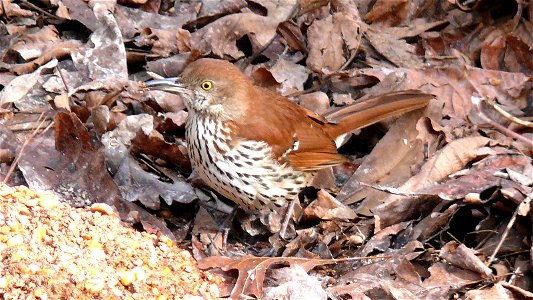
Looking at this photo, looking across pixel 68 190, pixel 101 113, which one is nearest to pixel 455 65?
pixel 101 113

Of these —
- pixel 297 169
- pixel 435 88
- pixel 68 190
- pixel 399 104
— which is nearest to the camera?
pixel 68 190

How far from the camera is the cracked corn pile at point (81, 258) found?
11.8 ft

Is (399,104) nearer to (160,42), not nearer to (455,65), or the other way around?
(455,65)

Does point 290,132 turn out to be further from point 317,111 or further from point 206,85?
point 317,111

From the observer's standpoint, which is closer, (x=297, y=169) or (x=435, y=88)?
(x=297, y=169)

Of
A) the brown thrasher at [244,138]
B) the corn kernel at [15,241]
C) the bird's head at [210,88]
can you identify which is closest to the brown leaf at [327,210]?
the brown thrasher at [244,138]

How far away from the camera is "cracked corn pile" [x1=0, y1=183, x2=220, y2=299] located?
3.61m

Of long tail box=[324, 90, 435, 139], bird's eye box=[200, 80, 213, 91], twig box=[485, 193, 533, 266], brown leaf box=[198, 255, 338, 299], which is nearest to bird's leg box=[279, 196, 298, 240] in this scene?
brown leaf box=[198, 255, 338, 299]

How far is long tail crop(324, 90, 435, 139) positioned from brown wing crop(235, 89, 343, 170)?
123 mm

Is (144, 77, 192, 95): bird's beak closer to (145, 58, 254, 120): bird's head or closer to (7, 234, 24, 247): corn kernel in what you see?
(145, 58, 254, 120): bird's head

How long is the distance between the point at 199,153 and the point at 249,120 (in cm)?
36

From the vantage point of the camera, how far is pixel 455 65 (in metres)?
5.98

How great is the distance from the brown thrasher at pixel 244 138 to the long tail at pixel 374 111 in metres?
0.27

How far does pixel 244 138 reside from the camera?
474cm
